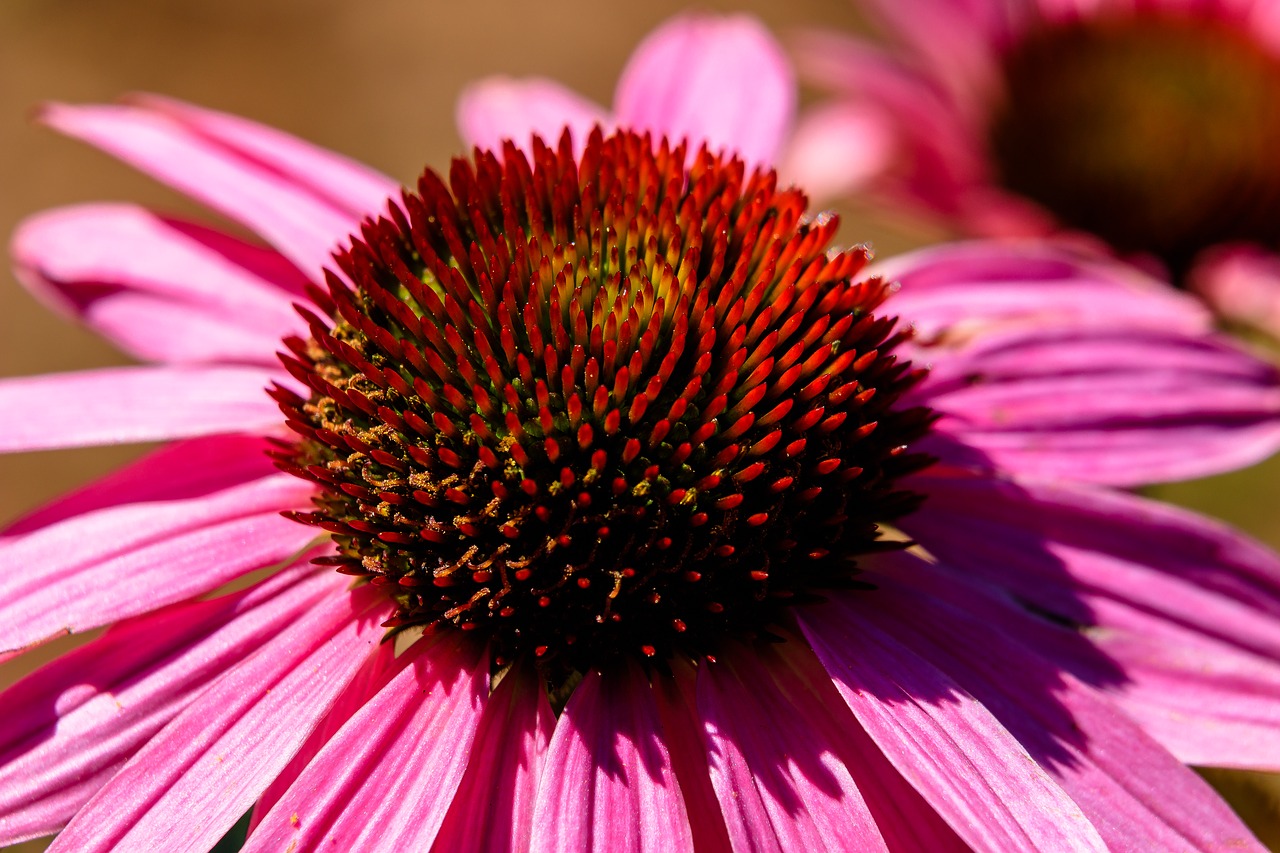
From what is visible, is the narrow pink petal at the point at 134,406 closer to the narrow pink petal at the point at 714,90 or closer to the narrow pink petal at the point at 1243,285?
the narrow pink petal at the point at 714,90

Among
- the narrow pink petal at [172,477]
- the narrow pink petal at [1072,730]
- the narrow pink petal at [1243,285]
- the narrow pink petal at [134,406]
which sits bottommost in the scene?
the narrow pink petal at [1072,730]

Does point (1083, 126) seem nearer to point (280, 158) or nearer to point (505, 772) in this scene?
point (280, 158)

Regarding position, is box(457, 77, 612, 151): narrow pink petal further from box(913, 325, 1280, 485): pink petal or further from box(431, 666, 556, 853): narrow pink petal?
box(431, 666, 556, 853): narrow pink petal

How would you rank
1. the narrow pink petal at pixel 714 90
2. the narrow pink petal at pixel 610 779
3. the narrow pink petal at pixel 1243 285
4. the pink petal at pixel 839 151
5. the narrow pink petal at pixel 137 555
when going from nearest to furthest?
the narrow pink petal at pixel 610 779 < the narrow pink petal at pixel 137 555 < the narrow pink petal at pixel 714 90 < the narrow pink petal at pixel 1243 285 < the pink petal at pixel 839 151

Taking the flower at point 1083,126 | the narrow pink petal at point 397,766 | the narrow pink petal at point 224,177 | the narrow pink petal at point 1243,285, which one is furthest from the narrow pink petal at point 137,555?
the narrow pink petal at point 1243,285

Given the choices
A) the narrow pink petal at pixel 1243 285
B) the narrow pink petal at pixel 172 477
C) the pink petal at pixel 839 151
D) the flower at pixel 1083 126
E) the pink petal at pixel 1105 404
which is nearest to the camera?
the narrow pink petal at pixel 172 477

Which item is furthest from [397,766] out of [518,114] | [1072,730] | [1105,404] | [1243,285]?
[1243,285]
